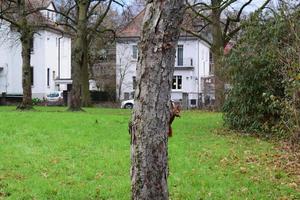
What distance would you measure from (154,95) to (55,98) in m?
43.7

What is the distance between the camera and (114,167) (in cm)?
920

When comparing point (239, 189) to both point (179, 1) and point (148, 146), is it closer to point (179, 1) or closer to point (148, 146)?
point (148, 146)

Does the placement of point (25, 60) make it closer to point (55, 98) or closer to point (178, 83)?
point (55, 98)

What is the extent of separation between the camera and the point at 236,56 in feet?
57.3

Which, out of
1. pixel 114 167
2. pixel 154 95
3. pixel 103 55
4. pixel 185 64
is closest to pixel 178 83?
pixel 185 64

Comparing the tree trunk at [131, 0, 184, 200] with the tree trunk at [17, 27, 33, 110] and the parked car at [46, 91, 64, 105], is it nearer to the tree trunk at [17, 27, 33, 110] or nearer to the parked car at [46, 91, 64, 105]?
the tree trunk at [17, 27, 33, 110]

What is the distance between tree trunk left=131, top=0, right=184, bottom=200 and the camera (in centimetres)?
433

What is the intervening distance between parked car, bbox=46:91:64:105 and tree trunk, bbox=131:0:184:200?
41507mm

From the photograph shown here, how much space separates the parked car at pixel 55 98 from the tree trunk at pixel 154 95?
4151cm

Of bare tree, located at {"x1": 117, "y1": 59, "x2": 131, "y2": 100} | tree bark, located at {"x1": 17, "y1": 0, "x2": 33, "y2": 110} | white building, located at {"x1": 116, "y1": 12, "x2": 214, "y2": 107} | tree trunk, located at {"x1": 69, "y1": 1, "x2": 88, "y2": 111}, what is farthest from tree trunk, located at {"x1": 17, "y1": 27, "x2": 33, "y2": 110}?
white building, located at {"x1": 116, "y1": 12, "x2": 214, "y2": 107}

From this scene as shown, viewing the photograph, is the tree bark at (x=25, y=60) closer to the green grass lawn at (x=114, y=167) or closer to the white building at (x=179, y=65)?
the green grass lawn at (x=114, y=167)

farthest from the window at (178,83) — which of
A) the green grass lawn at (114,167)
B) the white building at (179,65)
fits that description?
the green grass lawn at (114,167)

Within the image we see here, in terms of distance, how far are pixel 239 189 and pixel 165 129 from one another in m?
3.43

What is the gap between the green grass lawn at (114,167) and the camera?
7.23 meters
